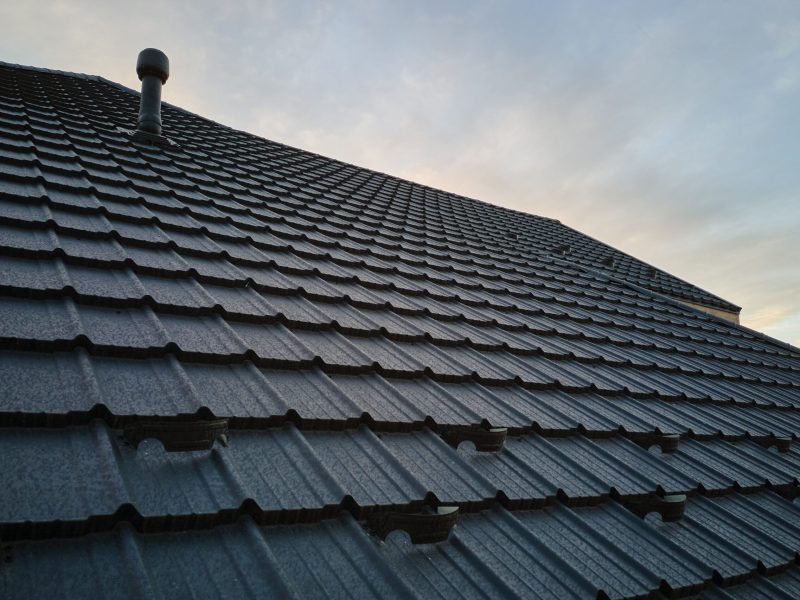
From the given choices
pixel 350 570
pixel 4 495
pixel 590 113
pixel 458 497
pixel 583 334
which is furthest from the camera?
pixel 590 113

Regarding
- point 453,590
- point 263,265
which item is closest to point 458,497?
point 453,590

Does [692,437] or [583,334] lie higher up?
[583,334]

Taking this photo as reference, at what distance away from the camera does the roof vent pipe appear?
438 cm

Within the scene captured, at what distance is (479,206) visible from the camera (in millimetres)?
8648

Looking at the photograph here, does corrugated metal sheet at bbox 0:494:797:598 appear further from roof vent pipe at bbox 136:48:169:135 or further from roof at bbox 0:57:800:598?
roof vent pipe at bbox 136:48:169:135

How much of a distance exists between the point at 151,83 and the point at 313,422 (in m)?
4.36

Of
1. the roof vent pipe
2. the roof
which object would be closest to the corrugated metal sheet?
the roof

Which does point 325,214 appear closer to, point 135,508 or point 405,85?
point 135,508

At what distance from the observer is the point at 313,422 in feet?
5.07

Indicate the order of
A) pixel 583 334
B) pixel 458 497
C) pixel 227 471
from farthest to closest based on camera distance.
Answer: pixel 583 334, pixel 458 497, pixel 227 471

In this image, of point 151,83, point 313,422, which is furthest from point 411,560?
point 151,83

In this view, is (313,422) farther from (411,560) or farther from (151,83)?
(151,83)

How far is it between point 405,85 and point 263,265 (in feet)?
49.0

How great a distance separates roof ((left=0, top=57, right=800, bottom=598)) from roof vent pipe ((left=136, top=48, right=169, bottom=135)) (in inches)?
14.2
